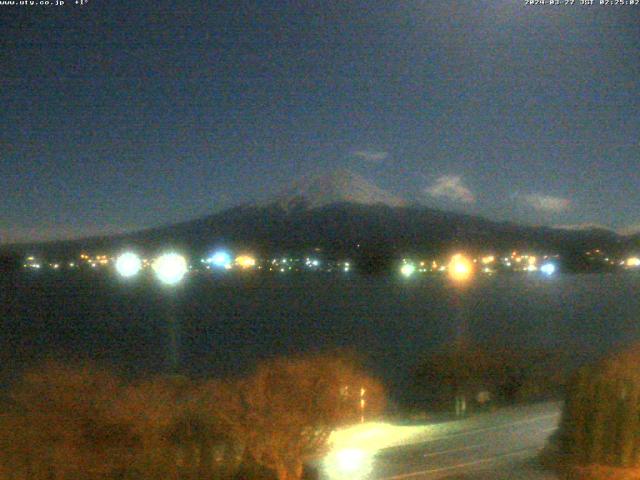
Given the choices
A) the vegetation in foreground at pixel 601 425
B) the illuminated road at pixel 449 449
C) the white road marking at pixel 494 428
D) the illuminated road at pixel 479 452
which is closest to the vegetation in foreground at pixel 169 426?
the illuminated road at pixel 449 449

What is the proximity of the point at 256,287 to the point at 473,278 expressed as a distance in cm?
2026

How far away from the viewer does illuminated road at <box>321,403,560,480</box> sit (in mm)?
10688

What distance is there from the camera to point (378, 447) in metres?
14.3

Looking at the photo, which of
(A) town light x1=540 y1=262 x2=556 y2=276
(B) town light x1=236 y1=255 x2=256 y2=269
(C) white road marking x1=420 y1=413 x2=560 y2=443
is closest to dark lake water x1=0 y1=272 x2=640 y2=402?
(A) town light x1=540 y1=262 x2=556 y2=276

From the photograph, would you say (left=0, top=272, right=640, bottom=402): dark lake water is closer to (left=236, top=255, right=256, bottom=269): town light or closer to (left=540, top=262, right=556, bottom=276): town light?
(left=540, top=262, right=556, bottom=276): town light

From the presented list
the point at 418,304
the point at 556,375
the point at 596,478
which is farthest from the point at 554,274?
the point at 596,478

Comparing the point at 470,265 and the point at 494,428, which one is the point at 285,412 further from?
the point at 470,265

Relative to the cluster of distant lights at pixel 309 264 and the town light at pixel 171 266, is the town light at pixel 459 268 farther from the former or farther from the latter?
the town light at pixel 171 266

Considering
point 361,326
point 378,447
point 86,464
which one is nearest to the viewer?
point 86,464

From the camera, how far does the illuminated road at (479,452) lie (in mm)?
10406

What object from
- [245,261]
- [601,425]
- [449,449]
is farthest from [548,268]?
[601,425]

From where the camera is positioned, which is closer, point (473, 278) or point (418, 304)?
point (418, 304)

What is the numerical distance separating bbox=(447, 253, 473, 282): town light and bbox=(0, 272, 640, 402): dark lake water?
4.24ft

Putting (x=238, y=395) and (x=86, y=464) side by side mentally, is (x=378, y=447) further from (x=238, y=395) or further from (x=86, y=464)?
(x=86, y=464)
